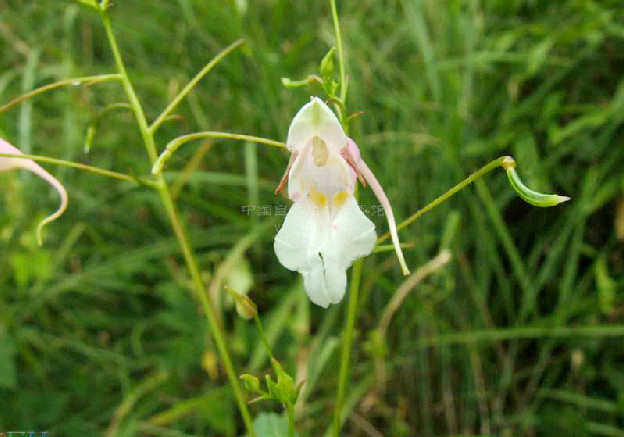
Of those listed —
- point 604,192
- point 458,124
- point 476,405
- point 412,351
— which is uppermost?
point 458,124

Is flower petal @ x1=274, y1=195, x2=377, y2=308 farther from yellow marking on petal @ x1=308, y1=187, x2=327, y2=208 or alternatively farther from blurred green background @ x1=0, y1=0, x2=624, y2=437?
blurred green background @ x1=0, y1=0, x2=624, y2=437

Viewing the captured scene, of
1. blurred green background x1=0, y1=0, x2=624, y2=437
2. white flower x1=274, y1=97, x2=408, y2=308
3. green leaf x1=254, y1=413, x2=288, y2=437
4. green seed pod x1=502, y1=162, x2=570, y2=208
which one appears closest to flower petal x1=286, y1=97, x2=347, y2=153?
white flower x1=274, y1=97, x2=408, y2=308

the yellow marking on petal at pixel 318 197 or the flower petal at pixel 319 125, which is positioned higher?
the flower petal at pixel 319 125

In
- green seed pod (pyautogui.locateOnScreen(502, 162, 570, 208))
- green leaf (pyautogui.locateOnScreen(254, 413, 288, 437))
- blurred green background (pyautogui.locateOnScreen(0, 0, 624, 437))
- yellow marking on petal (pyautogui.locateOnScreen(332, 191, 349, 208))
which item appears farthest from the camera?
blurred green background (pyautogui.locateOnScreen(0, 0, 624, 437))

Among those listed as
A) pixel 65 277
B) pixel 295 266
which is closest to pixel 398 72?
pixel 65 277

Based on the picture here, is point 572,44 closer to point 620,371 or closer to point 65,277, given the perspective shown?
point 620,371

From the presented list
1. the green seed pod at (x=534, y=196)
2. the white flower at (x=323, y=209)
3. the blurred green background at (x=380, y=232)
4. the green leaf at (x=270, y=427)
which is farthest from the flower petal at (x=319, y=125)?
the blurred green background at (x=380, y=232)

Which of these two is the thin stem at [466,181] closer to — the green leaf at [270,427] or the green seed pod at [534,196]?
the green seed pod at [534,196]
